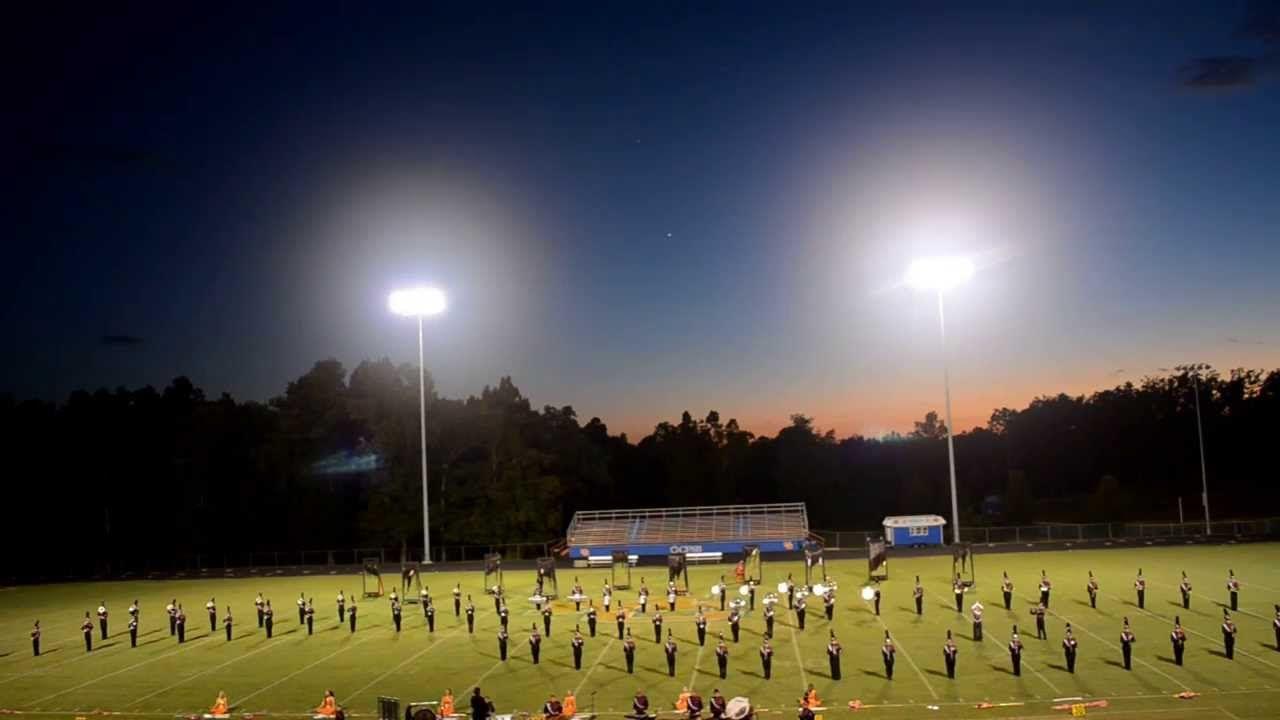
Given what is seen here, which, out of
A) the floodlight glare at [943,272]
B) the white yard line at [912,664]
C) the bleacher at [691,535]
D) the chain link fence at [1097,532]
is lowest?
the white yard line at [912,664]

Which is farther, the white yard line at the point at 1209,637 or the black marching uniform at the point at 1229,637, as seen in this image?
the black marching uniform at the point at 1229,637

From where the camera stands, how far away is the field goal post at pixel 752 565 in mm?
36812

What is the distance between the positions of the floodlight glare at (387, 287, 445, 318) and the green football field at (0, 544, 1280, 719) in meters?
16.1

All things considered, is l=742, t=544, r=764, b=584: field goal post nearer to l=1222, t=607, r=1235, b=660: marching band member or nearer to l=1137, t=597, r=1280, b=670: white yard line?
l=1137, t=597, r=1280, b=670: white yard line

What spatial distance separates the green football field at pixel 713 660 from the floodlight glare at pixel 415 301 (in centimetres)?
1608

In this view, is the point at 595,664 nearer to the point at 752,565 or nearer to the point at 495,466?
the point at 752,565

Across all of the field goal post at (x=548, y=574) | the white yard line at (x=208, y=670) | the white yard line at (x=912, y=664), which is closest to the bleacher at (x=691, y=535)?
the field goal post at (x=548, y=574)

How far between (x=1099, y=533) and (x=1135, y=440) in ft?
147

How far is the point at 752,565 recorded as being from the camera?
43.1 m

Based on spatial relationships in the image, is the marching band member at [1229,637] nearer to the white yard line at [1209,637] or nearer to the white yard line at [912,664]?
the white yard line at [1209,637]

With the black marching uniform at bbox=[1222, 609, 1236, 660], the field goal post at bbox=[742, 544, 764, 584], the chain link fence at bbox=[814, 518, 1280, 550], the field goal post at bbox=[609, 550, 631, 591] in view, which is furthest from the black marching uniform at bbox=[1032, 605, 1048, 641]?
the chain link fence at bbox=[814, 518, 1280, 550]

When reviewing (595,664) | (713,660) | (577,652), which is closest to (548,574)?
(595,664)

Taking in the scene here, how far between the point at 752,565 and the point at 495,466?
87.6 ft

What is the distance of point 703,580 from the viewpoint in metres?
41.2
